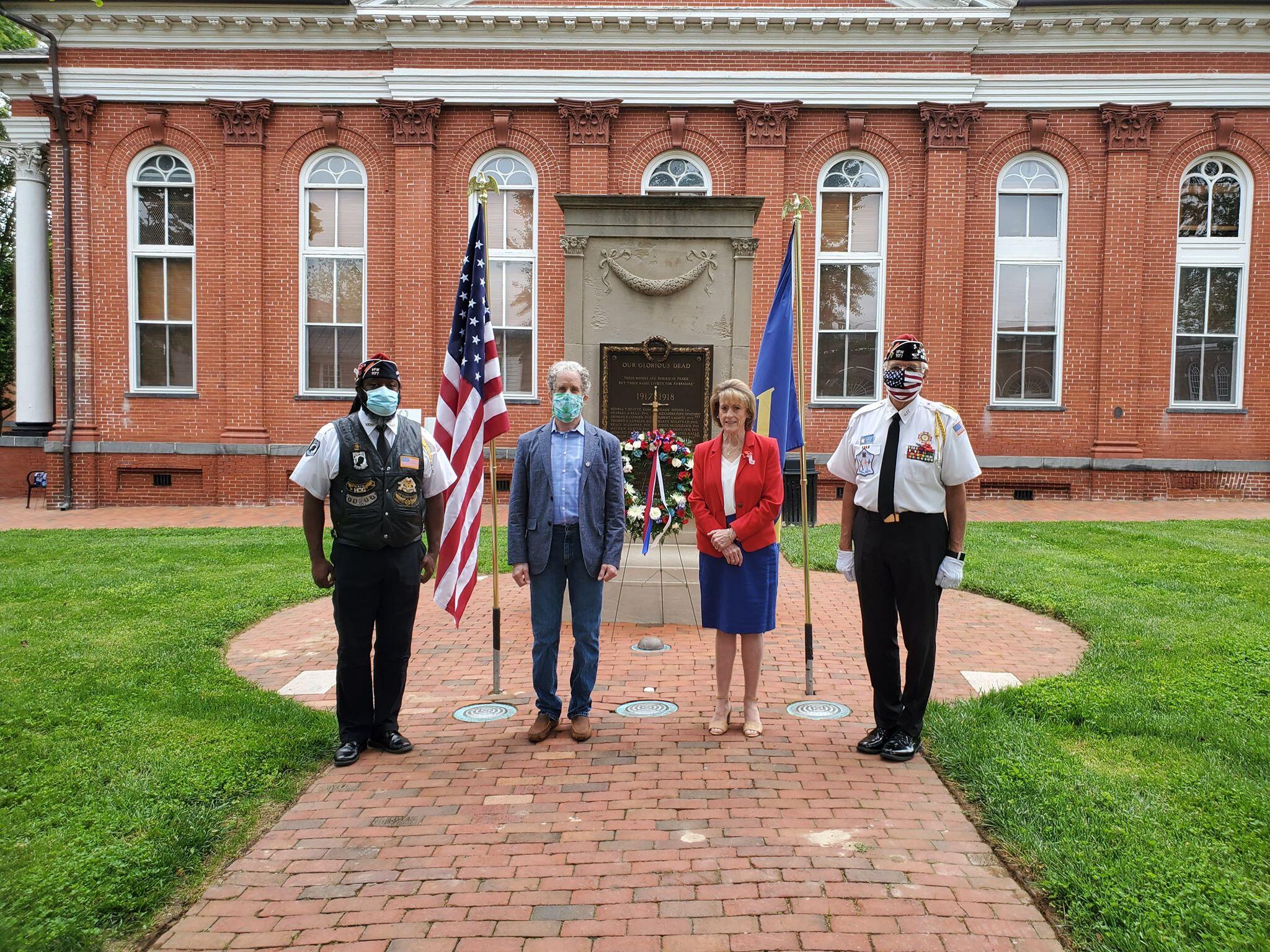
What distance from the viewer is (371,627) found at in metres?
4.88

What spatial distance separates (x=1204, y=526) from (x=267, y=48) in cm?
1838

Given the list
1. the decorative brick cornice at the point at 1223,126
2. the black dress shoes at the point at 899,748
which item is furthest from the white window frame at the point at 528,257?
the black dress shoes at the point at 899,748

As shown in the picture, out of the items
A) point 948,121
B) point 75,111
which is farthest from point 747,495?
point 75,111

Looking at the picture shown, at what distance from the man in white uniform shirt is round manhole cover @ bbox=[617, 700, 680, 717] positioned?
127 centimetres

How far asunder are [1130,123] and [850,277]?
19.3 feet

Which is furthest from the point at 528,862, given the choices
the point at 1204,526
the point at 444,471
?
the point at 1204,526

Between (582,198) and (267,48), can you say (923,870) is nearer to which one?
(582,198)

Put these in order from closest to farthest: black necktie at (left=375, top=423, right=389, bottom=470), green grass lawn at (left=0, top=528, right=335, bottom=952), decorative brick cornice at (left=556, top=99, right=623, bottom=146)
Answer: green grass lawn at (left=0, top=528, right=335, bottom=952) < black necktie at (left=375, top=423, right=389, bottom=470) < decorative brick cornice at (left=556, top=99, right=623, bottom=146)

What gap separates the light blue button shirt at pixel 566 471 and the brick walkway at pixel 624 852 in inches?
52.7

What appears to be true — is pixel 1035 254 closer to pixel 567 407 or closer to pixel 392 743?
pixel 567 407

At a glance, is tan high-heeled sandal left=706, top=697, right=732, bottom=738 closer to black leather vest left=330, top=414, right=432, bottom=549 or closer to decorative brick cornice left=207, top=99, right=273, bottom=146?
black leather vest left=330, top=414, right=432, bottom=549

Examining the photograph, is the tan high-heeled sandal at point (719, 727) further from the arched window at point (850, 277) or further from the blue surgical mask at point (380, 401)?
the arched window at point (850, 277)

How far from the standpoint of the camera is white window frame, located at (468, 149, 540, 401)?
17359 millimetres

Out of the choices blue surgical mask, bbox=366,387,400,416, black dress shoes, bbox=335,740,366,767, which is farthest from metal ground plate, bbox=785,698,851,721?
blue surgical mask, bbox=366,387,400,416
